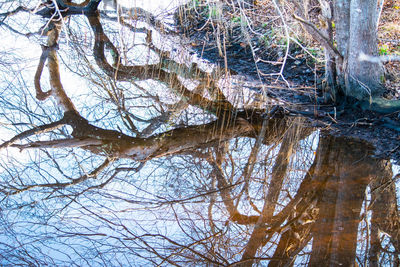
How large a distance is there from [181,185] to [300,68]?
313 cm

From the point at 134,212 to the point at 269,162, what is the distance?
4.44 ft

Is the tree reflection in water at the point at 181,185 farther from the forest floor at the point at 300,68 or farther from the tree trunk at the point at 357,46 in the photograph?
the tree trunk at the point at 357,46

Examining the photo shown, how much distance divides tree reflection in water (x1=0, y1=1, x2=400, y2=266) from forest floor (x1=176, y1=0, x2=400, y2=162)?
0.25 m

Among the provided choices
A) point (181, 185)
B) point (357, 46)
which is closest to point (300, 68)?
point (357, 46)

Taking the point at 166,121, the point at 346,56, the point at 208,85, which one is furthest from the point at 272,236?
the point at 208,85

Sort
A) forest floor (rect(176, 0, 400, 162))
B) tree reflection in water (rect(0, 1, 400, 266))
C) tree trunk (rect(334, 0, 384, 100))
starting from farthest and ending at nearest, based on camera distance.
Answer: tree trunk (rect(334, 0, 384, 100)) < forest floor (rect(176, 0, 400, 162)) < tree reflection in water (rect(0, 1, 400, 266))

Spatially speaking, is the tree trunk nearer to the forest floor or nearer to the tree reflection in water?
the forest floor

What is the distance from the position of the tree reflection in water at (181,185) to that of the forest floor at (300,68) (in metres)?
0.25

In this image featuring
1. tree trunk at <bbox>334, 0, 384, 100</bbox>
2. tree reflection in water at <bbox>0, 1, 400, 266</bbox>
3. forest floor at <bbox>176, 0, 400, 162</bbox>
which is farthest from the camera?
tree trunk at <bbox>334, 0, 384, 100</bbox>

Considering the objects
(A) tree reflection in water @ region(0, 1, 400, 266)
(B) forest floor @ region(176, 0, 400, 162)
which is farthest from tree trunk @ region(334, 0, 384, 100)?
(A) tree reflection in water @ region(0, 1, 400, 266)

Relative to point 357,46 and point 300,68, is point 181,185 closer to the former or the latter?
point 357,46

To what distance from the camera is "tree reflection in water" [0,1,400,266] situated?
2615mm

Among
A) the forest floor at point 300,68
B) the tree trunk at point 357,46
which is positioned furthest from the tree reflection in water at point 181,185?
the tree trunk at point 357,46

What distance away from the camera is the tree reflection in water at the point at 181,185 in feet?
8.58
